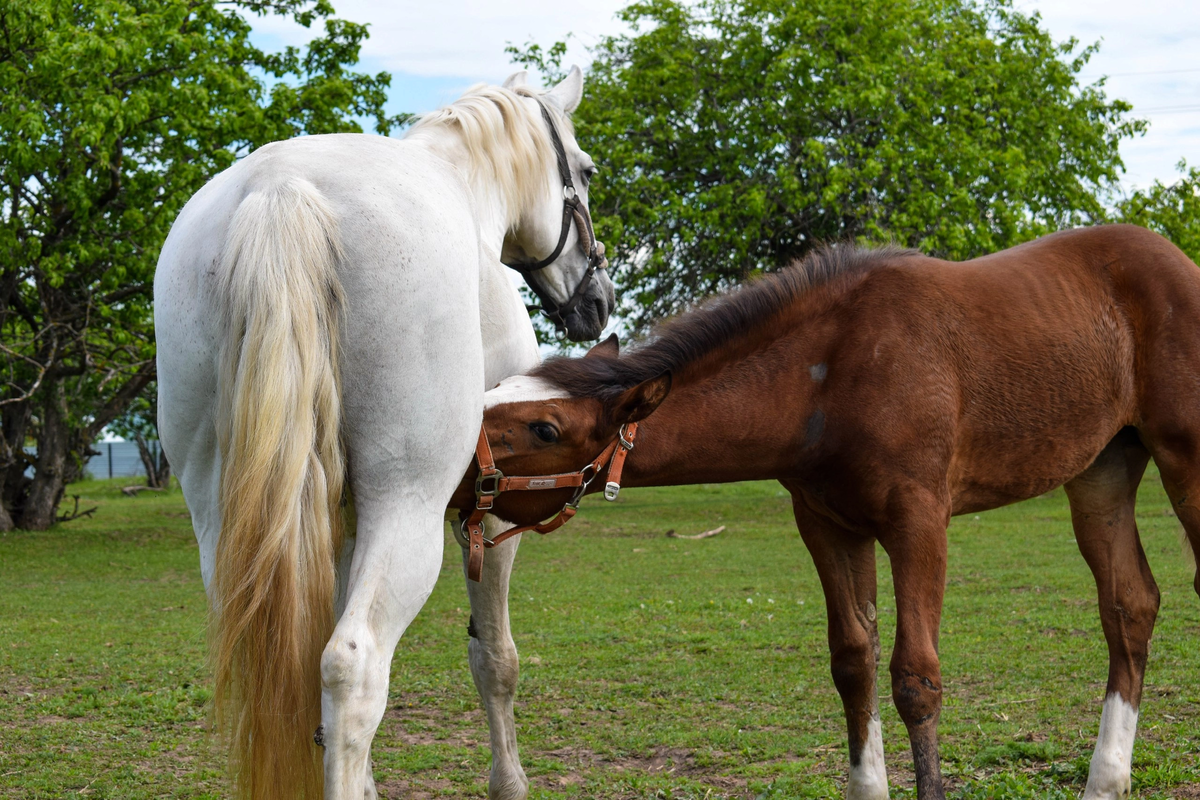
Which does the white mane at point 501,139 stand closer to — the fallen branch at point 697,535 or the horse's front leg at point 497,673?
the horse's front leg at point 497,673

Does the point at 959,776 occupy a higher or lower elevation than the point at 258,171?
lower

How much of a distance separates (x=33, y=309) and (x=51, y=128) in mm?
3453

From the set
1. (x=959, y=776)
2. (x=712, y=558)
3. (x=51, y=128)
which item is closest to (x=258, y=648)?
(x=959, y=776)

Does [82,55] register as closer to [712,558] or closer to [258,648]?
[712,558]

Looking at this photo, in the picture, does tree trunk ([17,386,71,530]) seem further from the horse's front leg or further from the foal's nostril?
the horse's front leg

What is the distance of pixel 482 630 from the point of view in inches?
145

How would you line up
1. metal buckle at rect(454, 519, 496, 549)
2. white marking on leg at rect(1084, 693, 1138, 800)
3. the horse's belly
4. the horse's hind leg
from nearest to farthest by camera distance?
metal buckle at rect(454, 519, 496, 549)
the horse's belly
white marking on leg at rect(1084, 693, 1138, 800)
the horse's hind leg

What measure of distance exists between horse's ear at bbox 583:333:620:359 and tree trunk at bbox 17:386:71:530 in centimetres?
1378

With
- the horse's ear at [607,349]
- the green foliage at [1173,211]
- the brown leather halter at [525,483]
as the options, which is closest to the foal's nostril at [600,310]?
the horse's ear at [607,349]

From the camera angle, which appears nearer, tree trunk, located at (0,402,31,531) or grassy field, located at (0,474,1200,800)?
grassy field, located at (0,474,1200,800)

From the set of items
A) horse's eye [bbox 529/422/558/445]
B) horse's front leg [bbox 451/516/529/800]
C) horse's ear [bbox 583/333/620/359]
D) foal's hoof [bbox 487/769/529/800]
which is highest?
horse's ear [bbox 583/333/620/359]

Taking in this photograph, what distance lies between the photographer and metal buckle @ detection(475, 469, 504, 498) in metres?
2.79

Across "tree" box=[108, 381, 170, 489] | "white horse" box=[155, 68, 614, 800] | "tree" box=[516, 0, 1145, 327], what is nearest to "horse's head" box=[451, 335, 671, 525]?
"white horse" box=[155, 68, 614, 800]

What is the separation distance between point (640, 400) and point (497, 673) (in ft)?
4.41
